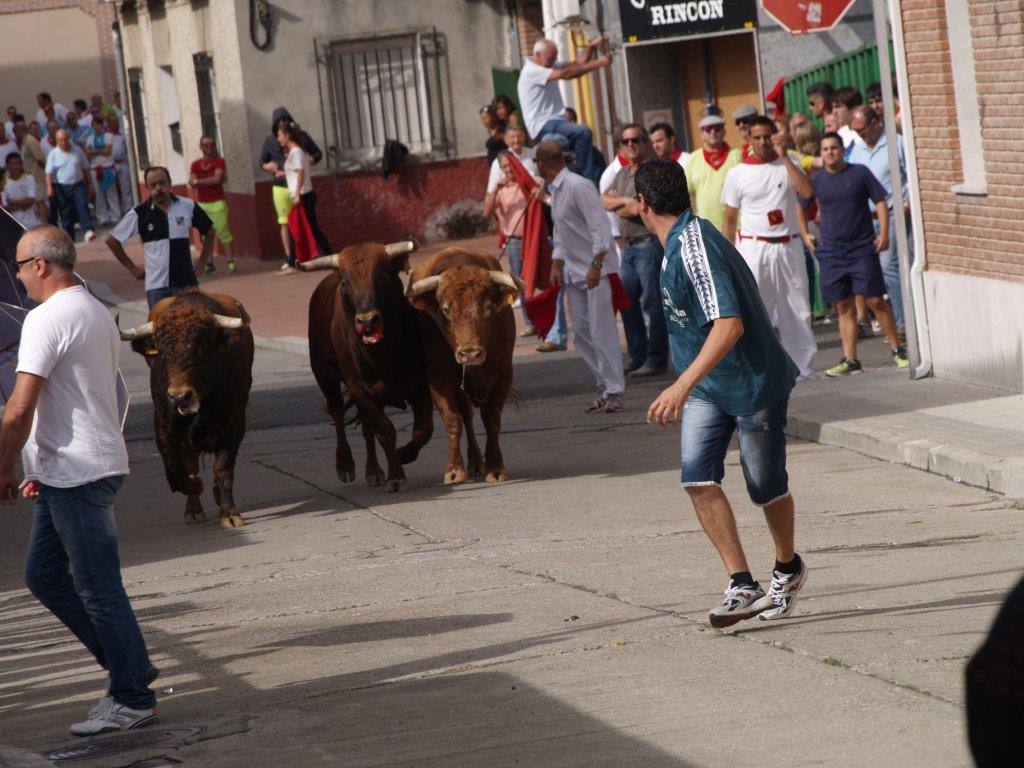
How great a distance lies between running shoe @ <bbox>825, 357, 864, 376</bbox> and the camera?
568 inches

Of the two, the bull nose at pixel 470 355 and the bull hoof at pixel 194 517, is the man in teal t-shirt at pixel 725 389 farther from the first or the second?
the bull hoof at pixel 194 517

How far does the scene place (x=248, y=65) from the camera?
27.7 metres

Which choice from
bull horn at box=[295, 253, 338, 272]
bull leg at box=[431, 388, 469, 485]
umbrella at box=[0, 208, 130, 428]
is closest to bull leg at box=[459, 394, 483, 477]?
bull leg at box=[431, 388, 469, 485]

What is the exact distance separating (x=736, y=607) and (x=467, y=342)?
464 centimetres

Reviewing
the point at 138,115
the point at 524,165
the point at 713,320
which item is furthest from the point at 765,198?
the point at 138,115

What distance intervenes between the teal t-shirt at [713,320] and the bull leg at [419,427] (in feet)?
16.4

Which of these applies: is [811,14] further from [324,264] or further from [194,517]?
[194,517]

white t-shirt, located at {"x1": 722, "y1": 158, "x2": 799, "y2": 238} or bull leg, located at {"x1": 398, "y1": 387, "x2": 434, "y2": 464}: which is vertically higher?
white t-shirt, located at {"x1": 722, "y1": 158, "x2": 799, "y2": 238}

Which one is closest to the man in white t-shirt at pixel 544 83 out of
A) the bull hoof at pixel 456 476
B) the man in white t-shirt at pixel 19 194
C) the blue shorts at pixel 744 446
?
the man in white t-shirt at pixel 19 194

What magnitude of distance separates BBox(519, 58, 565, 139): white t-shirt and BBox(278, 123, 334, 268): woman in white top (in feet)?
17.7

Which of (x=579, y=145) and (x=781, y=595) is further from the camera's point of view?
(x=579, y=145)

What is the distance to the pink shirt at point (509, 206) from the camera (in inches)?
696

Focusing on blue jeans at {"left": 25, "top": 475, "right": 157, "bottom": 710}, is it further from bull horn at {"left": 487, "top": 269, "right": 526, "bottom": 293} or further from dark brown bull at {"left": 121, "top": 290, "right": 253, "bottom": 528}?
bull horn at {"left": 487, "top": 269, "right": 526, "bottom": 293}

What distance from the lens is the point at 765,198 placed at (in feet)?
45.4
